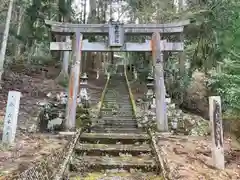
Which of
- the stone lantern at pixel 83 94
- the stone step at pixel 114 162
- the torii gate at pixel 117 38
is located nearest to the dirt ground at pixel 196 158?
the stone step at pixel 114 162

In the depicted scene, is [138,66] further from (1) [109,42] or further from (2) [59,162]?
(2) [59,162]

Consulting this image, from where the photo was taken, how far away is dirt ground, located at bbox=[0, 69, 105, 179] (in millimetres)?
5343

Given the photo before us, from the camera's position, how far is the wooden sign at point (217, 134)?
210 inches

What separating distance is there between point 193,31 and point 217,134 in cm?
1005

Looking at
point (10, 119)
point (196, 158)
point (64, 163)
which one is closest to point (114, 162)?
point (64, 163)

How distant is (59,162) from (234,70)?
5852mm

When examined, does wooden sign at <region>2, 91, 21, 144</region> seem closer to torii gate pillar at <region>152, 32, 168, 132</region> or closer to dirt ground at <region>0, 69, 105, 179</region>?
dirt ground at <region>0, 69, 105, 179</region>

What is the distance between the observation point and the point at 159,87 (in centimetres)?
895

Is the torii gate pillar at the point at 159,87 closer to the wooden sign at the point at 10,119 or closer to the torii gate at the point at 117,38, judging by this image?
the torii gate at the point at 117,38

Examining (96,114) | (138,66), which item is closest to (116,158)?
(96,114)

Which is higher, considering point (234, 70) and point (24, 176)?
point (234, 70)

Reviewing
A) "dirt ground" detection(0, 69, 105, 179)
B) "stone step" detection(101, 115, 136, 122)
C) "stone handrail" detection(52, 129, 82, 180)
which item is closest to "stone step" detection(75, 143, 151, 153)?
"stone handrail" detection(52, 129, 82, 180)

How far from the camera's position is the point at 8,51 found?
17891mm

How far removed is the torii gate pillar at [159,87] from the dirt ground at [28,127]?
2.91 meters
